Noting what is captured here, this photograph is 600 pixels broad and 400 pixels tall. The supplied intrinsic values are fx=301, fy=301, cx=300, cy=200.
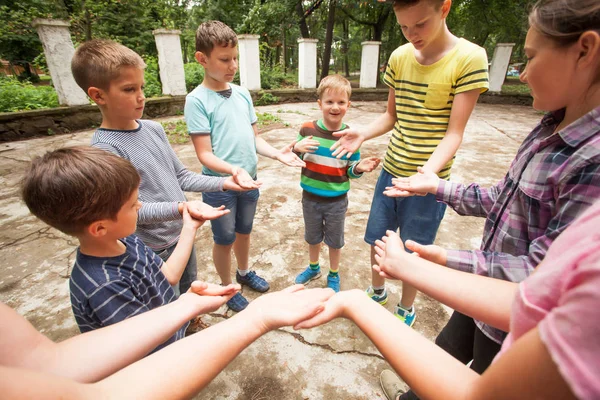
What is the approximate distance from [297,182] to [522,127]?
7.16m

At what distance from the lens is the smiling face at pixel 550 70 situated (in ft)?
2.77

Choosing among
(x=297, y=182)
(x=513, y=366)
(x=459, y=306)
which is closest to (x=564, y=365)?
(x=513, y=366)

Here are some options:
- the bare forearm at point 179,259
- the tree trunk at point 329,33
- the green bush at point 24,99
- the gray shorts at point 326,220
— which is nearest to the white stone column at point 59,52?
the green bush at point 24,99

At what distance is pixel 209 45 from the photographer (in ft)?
6.15

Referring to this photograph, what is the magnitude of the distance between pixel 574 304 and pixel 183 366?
0.80 m

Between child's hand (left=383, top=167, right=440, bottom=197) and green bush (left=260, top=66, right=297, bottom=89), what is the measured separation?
10.6 meters

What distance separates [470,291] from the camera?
2.78 feet

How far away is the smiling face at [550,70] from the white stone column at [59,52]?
8260 millimetres

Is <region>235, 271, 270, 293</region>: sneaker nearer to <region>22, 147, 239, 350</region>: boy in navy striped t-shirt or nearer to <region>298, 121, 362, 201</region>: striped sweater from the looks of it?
<region>298, 121, 362, 201</region>: striped sweater

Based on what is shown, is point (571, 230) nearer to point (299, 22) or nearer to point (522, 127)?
point (522, 127)

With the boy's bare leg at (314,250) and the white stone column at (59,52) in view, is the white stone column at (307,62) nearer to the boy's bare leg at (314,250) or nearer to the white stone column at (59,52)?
the white stone column at (59,52)

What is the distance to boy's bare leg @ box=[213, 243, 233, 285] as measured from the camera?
7.05 feet

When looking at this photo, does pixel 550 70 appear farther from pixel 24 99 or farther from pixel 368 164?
pixel 24 99

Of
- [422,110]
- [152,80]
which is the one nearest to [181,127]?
[152,80]
